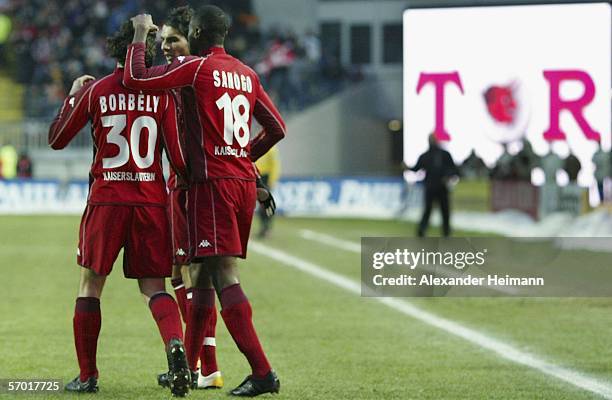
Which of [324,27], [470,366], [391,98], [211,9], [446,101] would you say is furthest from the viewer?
[324,27]

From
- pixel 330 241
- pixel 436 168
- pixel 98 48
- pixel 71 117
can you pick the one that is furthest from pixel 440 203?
pixel 98 48

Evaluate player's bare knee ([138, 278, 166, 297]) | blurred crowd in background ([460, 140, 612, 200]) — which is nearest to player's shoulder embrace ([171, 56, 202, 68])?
player's bare knee ([138, 278, 166, 297])

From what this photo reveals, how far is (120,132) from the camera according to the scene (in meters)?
7.49

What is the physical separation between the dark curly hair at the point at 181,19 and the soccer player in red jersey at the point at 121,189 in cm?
35

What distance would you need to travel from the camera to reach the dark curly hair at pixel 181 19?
7.78m

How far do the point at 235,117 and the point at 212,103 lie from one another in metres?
0.16

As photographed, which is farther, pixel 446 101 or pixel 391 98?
pixel 391 98

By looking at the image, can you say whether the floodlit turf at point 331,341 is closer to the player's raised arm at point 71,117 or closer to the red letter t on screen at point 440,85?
the player's raised arm at point 71,117

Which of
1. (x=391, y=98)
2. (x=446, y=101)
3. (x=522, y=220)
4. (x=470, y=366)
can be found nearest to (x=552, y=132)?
(x=446, y=101)

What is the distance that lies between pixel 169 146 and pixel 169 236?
517mm

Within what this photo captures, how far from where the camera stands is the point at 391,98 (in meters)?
44.8

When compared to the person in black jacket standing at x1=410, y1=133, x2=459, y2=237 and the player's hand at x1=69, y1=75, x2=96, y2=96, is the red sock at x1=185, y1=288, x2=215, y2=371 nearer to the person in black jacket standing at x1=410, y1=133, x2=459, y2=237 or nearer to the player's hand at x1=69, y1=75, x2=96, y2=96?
the player's hand at x1=69, y1=75, x2=96, y2=96

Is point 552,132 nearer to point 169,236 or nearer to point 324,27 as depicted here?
point 169,236

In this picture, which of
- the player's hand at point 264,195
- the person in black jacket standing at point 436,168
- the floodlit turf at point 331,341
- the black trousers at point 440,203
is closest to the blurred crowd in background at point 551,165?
the black trousers at point 440,203
